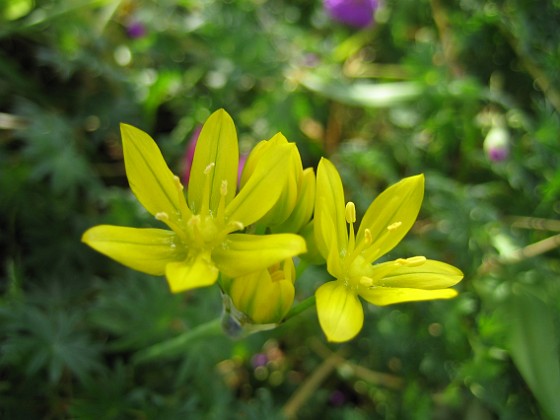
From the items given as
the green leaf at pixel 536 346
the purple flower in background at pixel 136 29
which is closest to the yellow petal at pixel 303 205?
the green leaf at pixel 536 346

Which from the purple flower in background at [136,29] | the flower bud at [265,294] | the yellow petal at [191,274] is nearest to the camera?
the yellow petal at [191,274]

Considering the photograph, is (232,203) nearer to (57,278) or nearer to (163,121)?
(57,278)

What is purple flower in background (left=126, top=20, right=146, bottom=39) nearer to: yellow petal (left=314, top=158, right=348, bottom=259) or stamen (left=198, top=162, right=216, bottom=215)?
stamen (left=198, top=162, right=216, bottom=215)

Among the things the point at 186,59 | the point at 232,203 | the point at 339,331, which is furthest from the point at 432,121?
the point at 339,331

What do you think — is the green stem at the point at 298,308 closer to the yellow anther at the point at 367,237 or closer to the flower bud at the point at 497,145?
the yellow anther at the point at 367,237

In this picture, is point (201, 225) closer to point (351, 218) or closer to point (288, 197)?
point (288, 197)

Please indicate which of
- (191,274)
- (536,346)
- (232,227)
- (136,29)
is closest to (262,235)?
(232,227)

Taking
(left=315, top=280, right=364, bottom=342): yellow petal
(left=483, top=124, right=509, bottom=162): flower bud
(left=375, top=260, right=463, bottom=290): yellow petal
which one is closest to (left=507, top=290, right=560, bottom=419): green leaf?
(left=483, top=124, right=509, bottom=162): flower bud
